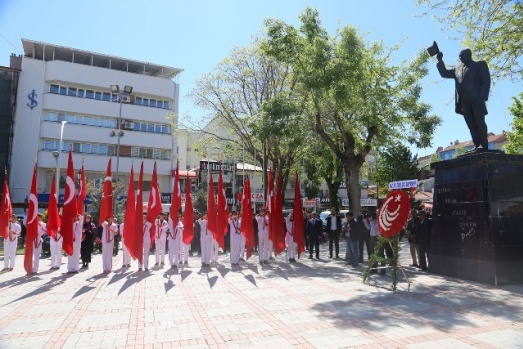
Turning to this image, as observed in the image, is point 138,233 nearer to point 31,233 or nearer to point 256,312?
point 31,233

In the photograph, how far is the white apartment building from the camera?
3644cm

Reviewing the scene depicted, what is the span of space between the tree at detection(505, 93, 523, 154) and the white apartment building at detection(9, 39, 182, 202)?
28550 mm

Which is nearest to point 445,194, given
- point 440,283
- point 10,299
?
point 440,283

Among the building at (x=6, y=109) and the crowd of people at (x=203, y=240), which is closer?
the crowd of people at (x=203, y=240)

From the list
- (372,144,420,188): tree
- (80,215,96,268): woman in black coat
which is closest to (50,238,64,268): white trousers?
(80,215,96,268): woman in black coat

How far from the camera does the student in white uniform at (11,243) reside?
12219 millimetres

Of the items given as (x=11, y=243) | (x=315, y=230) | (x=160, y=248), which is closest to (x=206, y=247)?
(x=160, y=248)

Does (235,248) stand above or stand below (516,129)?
below

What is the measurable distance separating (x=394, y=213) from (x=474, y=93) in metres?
3.89

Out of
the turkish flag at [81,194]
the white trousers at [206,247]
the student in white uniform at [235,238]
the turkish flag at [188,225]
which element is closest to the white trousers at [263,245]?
the student in white uniform at [235,238]

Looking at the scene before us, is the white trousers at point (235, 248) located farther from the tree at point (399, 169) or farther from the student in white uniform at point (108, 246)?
the tree at point (399, 169)

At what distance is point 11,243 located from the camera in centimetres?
1229

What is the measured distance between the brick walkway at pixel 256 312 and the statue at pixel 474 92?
12.4 feet

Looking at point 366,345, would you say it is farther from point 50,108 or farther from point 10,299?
point 50,108
